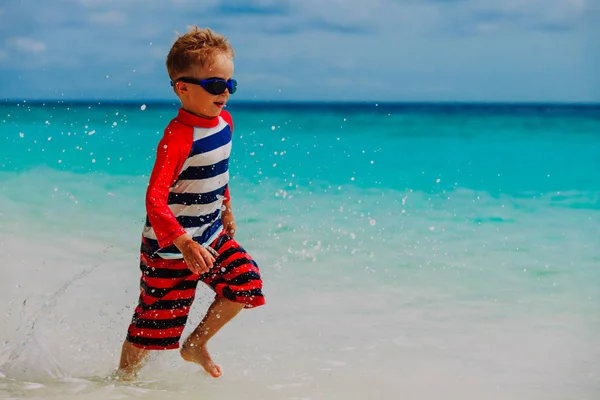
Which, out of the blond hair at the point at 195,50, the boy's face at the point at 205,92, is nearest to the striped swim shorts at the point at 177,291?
the boy's face at the point at 205,92

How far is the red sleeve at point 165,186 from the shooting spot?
2678mm

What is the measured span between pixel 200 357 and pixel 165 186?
75cm

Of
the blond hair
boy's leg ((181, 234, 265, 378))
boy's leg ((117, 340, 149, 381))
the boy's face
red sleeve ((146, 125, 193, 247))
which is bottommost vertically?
boy's leg ((117, 340, 149, 381))

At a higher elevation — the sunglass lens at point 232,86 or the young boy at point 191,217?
the sunglass lens at point 232,86

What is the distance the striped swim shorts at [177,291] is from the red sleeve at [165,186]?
23cm

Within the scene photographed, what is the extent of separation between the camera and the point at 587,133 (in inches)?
829

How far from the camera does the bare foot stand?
123 inches

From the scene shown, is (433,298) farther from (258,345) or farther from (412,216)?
(412,216)

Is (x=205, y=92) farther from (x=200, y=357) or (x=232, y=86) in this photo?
(x=200, y=357)

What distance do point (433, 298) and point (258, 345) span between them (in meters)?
1.12

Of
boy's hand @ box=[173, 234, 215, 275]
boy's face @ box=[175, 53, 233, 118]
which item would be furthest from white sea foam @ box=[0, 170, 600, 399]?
boy's face @ box=[175, 53, 233, 118]

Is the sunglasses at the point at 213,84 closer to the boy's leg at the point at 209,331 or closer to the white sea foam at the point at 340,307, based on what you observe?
the boy's leg at the point at 209,331

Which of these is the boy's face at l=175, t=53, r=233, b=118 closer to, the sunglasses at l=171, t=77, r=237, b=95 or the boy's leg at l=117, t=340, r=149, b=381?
the sunglasses at l=171, t=77, r=237, b=95

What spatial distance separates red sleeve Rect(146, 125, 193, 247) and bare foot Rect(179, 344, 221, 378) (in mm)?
549
